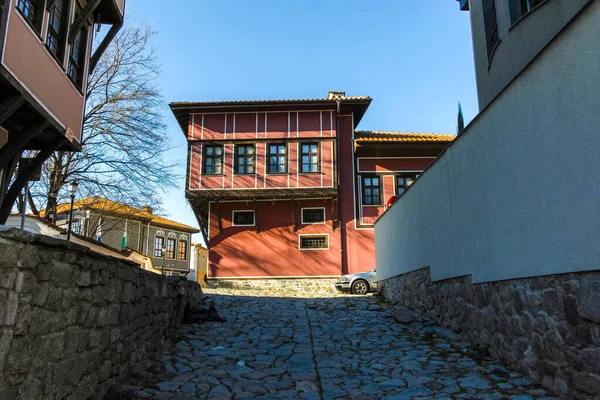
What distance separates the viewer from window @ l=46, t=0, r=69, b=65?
938 centimetres

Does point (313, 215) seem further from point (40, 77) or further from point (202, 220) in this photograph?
point (40, 77)

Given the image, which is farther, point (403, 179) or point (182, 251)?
point (182, 251)

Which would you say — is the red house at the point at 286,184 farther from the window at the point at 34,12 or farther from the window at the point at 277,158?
the window at the point at 34,12

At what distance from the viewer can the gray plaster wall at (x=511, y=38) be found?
767 centimetres

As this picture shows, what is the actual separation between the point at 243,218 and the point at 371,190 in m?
6.07

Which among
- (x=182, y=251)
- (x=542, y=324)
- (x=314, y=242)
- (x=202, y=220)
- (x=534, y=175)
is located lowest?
(x=542, y=324)

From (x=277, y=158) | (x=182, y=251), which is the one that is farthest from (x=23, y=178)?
(x=182, y=251)

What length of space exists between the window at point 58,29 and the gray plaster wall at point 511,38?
8346 mm

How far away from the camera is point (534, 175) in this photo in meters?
4.89

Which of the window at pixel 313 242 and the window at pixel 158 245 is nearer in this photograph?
the window at pixel 313 242

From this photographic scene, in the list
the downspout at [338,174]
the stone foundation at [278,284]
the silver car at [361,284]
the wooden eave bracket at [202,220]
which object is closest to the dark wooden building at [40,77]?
the silver car at [361,284]

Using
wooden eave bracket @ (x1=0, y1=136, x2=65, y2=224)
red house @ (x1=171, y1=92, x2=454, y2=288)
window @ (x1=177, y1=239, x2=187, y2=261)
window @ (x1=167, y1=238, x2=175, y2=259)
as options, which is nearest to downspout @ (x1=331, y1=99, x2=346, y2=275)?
red house @ (x1=171, y1=92, x2=454, y2=288)

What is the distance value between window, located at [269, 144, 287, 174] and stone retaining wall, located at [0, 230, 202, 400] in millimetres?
16008

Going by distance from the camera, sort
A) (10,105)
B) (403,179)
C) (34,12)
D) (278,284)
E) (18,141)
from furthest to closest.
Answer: (403,179) → (278,284) → (18,141) → (34,12) → (10,105)
